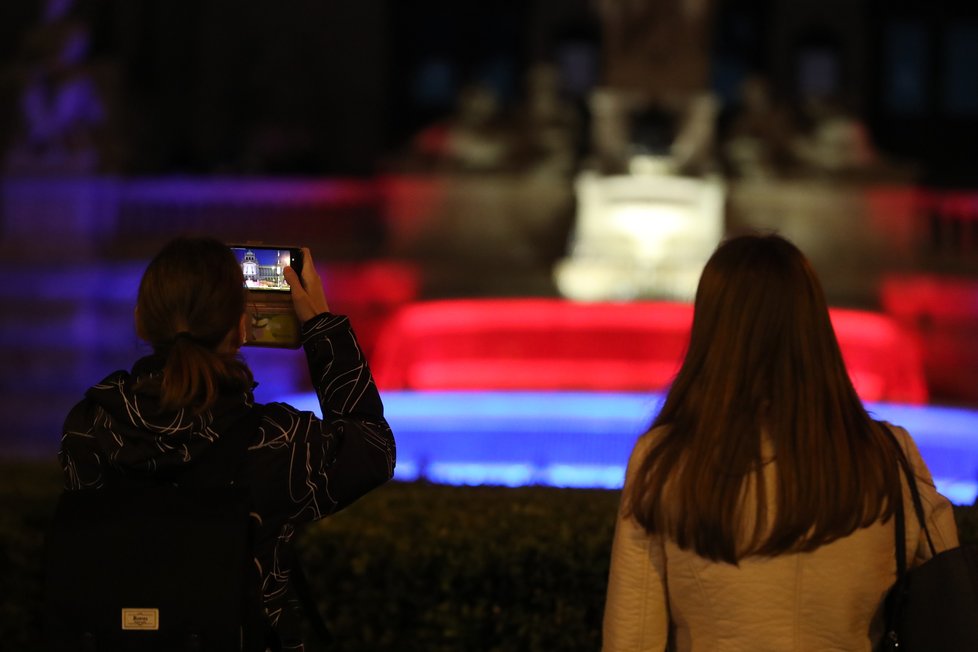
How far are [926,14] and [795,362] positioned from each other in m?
20.3

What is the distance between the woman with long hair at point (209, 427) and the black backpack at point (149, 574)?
0.29 feet

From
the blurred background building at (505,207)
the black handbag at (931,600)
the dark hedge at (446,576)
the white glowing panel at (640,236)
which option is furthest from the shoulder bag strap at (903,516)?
the white glowing panel at (640,236)

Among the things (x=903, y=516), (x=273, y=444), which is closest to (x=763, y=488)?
(x=903, y=516)

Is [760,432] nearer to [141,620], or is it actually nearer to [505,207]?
[141,620]

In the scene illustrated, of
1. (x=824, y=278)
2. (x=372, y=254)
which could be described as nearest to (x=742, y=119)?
(x=824, y=278)

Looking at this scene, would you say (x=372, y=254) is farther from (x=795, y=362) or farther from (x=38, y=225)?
(x=795, y=362)

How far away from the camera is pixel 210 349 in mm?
2301

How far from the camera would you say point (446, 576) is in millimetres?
3467

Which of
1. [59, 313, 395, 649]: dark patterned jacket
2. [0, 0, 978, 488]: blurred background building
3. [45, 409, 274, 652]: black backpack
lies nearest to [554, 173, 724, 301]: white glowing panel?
[0, 0, 978, 488]: blurred background building

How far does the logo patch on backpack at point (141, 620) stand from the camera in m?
2.18

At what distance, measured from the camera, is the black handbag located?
7.03 ft

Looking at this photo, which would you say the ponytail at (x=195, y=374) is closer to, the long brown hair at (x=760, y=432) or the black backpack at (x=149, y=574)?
the black backpack at (x=149, y=574)

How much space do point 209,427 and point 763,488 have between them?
936 millimetres

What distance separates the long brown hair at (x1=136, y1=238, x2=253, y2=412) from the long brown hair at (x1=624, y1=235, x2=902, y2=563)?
73 cm
